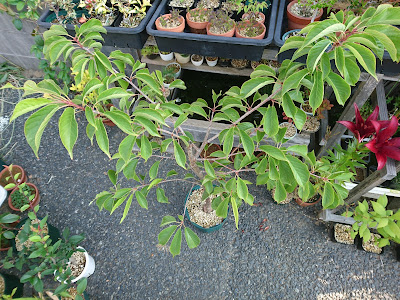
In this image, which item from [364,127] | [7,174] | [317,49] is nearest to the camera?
[317,49]

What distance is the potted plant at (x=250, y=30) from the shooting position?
5.14 feet

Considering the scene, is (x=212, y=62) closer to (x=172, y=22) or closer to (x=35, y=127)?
(x=172, y=22)

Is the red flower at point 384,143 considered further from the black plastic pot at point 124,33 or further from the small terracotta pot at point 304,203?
the black plastic pot at point 124,33

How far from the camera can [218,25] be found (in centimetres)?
163

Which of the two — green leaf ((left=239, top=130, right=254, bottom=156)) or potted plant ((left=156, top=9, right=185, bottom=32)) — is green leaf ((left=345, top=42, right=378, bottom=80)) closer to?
green leaf ((left=239, top=130, right=254, bottom=156))

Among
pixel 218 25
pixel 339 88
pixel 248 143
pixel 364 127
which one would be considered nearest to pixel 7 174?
pixel 218 25

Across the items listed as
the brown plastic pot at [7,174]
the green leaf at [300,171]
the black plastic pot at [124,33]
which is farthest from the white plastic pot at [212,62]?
the brown plastic pot at [7,174]

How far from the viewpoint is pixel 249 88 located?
1.00 m

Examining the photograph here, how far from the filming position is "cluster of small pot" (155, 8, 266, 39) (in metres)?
1.59

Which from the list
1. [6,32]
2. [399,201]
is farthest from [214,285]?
[6,32]

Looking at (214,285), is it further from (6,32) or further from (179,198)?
(6,32)

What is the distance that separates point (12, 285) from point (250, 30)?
2268mm

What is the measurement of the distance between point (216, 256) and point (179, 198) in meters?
0.55

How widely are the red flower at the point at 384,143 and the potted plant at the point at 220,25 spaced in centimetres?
96
